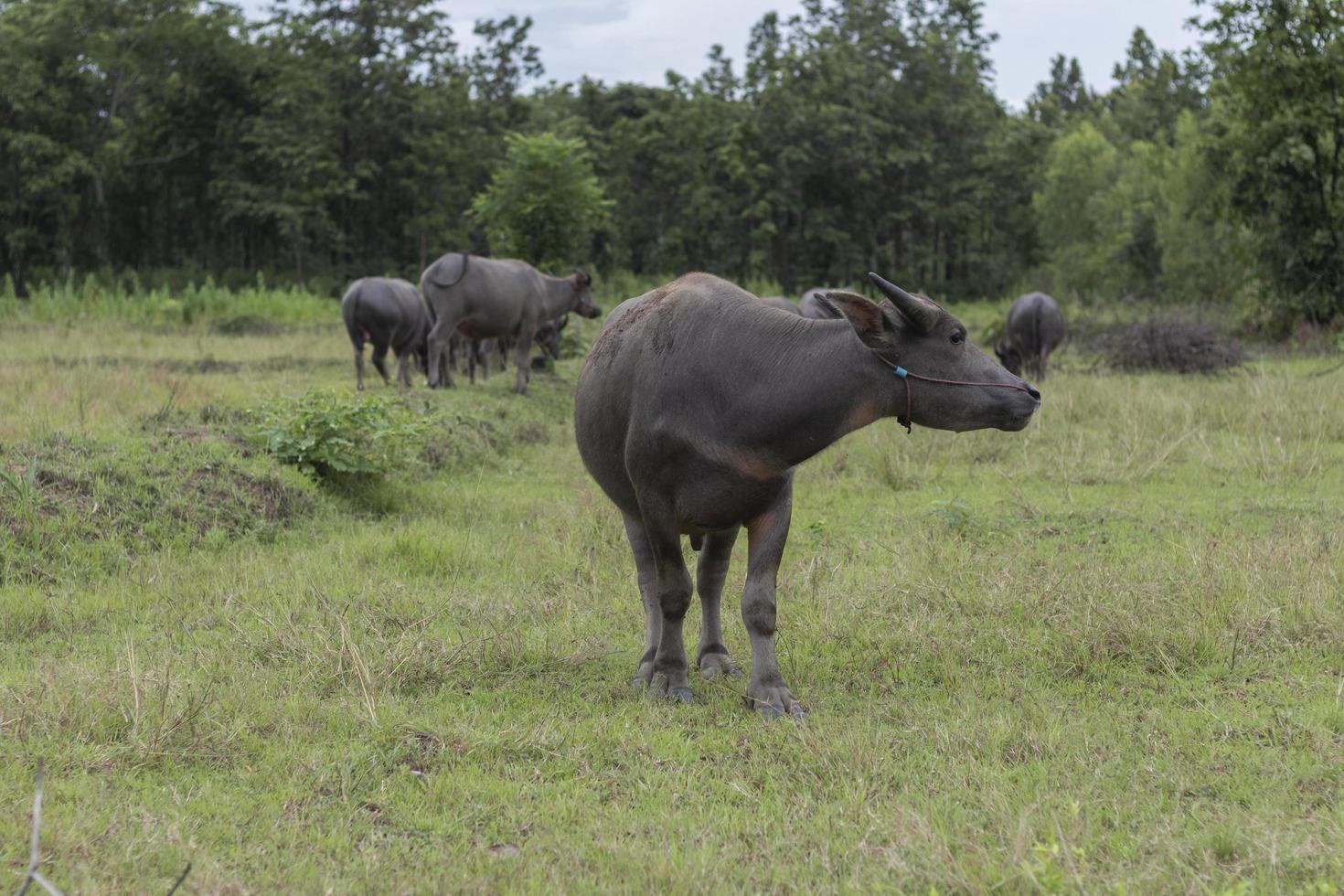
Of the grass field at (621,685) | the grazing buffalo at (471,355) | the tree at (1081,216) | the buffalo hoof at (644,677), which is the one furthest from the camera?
the tree at (1081,216)

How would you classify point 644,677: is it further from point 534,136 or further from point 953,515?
point 534,136

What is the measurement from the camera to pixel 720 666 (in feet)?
16.6

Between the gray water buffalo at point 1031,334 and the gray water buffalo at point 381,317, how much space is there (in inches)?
336

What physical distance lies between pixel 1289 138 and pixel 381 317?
50.2ft

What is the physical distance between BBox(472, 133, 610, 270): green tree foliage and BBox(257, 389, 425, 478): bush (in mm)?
11836

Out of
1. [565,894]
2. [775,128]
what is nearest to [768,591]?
[565,894]

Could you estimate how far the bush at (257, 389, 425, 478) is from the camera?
7977 millimetres

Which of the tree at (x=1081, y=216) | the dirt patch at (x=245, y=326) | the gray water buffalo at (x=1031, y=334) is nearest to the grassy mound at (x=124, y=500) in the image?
the gray water buffalo at (x=1031, y=334)

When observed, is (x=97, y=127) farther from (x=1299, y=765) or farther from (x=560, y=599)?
(x=1299, y=765)

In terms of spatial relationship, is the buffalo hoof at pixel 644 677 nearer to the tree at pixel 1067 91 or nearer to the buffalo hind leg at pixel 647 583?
the buffalo hind leg at pixel 647 583

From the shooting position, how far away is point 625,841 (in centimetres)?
333

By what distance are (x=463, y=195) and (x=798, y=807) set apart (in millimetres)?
36453

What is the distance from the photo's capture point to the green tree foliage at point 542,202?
1995 centimetres

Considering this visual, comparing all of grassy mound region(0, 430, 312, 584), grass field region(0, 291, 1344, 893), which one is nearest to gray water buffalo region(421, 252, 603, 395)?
grass field region(0, 291, 1344, 893)
